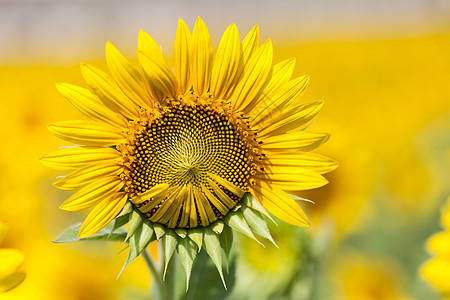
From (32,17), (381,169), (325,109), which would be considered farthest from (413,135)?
(32,17)

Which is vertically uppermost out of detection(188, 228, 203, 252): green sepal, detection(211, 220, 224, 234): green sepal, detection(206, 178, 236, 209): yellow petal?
detection(206, 178, 236, 209): yellow petal

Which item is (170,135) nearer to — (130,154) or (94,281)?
(130,154)

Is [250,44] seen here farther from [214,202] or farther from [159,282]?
[159,282]

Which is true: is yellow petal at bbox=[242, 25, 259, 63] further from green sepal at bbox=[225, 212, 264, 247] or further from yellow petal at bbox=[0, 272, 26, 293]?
yellow petal at bbox=[0, 272, 26, 293]

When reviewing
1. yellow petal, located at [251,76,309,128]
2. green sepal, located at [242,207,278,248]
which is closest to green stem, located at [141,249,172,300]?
green sepal, located at [242,207,278,248]

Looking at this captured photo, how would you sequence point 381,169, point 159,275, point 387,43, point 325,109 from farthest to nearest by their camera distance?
point 387,43 → point 325,109 → point 381,169 → point 159,275

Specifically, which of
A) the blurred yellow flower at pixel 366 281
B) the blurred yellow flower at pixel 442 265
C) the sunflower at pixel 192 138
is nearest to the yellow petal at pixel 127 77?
the sunflower at pixel 192 138

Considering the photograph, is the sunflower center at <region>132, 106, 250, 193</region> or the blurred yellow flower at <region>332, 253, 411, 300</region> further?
the blurred yellow flower at <region>332, 253, 411, 300</region>
